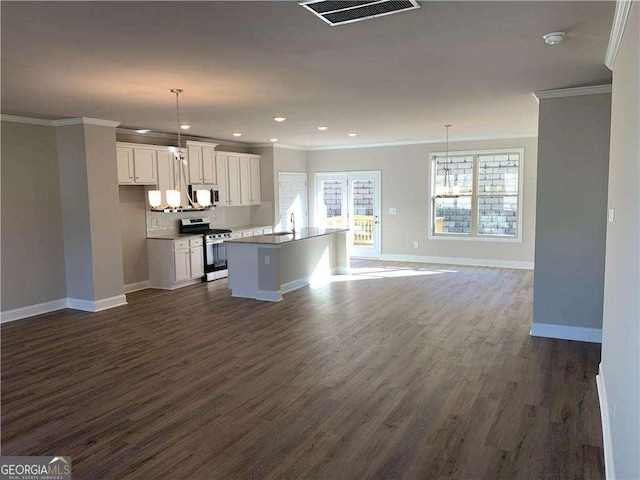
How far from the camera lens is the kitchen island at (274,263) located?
701 centimetres

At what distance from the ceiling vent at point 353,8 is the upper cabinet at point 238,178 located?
672cm

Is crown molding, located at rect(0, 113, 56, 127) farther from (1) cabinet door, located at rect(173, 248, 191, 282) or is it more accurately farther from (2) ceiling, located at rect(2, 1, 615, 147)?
(1) cabinet door, located at rect(173, 248, 191, 282)

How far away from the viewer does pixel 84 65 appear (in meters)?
3.71

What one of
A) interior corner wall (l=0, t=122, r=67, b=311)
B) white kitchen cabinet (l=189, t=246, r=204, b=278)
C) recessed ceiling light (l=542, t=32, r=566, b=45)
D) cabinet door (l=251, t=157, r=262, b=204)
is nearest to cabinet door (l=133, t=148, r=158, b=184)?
interior corner wall (l=0, t=122, r=67, b=311)

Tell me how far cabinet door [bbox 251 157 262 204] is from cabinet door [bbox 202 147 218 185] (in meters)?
1.19

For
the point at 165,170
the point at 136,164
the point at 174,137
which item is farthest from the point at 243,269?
the point at 174,137

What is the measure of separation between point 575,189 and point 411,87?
197 cm

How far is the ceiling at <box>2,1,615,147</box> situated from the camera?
8.96 feet

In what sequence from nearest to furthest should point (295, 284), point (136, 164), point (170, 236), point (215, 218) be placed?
1. point (136, 164)
2. point (295, 284)
3. point (170, 236)
4. point (215, 218)

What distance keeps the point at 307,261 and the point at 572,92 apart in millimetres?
4654

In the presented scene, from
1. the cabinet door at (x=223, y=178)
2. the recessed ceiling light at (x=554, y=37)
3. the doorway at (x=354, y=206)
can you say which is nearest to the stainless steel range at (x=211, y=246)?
the cabinet door at (x=223, y=178)

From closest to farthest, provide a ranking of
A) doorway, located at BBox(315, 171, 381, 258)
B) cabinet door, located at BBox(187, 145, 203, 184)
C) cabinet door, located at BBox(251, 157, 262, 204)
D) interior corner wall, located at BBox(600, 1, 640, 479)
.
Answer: interior corner wall, located at BBox(600, 1, 640, 479)
cabinet door, located at BBox(187, 145, 203, 184)
cabinet door, located at BBox(251, 157, 262, 204)
doorway, located at BBox(315, 171, 381, 258)

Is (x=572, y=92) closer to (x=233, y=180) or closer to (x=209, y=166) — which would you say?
(x=209, y=166)

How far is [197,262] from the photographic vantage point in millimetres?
8359
